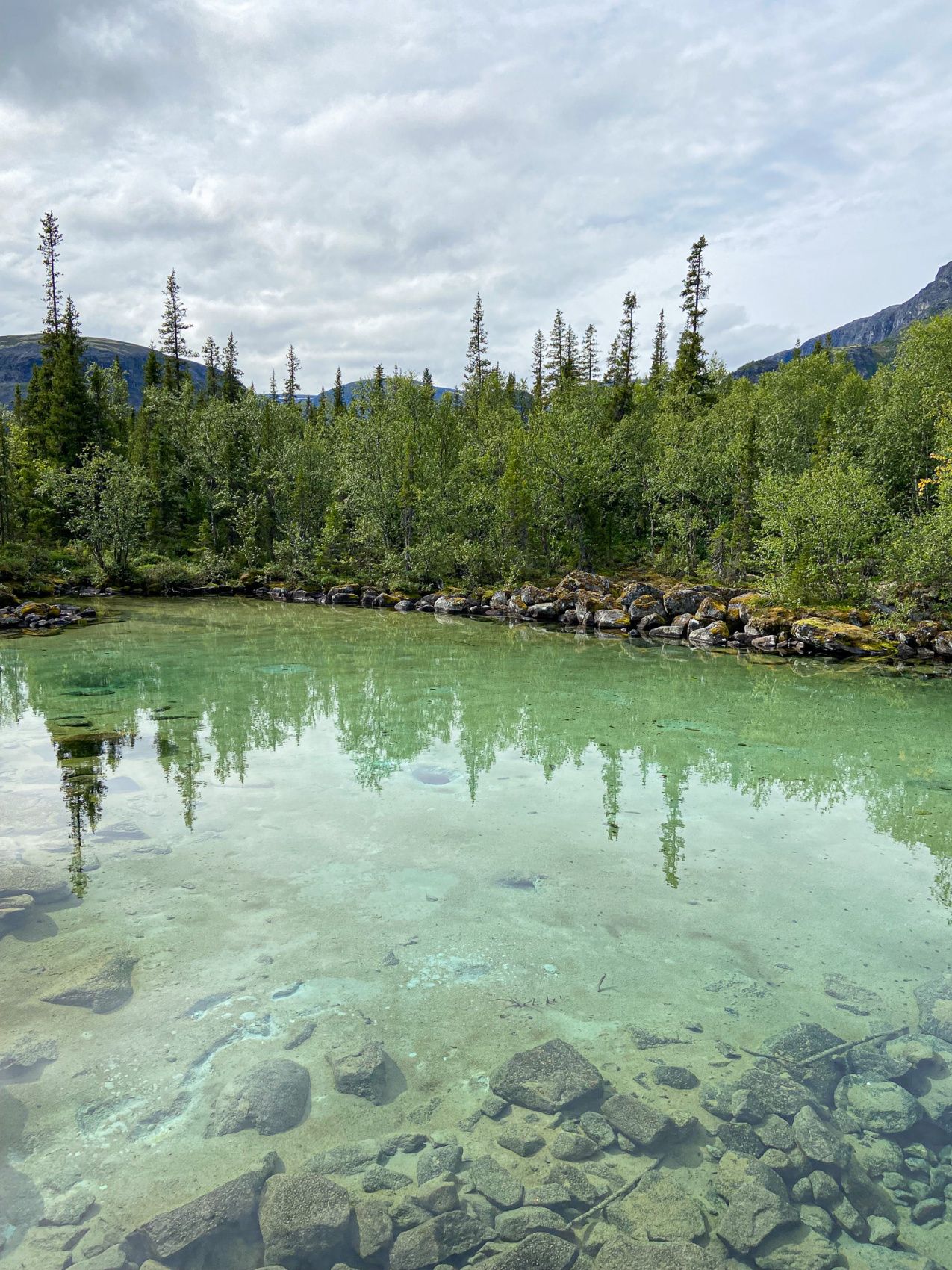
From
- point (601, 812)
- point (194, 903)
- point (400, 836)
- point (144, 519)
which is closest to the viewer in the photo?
point (194, 903)

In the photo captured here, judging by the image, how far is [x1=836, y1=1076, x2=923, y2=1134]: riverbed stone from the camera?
15.8ft

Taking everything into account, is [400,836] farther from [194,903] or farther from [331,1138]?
[331,1138]

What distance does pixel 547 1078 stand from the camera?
5.13 meters

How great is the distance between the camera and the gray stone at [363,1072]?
5.03 meters

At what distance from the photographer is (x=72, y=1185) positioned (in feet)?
13.9

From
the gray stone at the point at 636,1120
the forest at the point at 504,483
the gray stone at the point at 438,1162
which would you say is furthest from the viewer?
the forest at the point at 504,483

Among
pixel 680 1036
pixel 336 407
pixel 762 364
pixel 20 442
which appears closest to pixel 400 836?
pixel 680 1036

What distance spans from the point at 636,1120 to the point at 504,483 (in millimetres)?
43938

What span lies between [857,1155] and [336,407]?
8453 cm

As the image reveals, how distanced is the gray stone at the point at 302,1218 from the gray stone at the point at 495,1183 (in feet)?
2.61

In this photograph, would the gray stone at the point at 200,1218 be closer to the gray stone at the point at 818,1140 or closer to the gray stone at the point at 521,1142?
the gray stone at the point at 521,1142

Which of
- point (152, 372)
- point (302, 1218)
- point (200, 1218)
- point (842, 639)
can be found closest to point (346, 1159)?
point (302, 1218)

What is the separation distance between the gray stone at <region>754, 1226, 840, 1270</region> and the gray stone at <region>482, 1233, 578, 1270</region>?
1.06 metres

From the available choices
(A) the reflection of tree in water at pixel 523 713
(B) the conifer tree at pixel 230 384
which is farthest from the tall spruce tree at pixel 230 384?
(A) the reflection of tree in water at pixel 523 713
